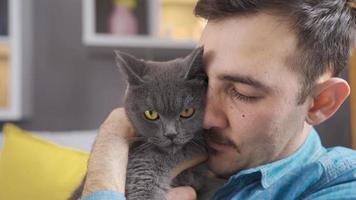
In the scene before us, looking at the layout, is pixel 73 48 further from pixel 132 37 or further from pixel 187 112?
pixel 187 112

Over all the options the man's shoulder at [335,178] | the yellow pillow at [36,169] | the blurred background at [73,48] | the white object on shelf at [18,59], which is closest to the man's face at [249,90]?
the man's shoulder at [335,178]

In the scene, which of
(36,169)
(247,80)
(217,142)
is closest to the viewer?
(247,80)

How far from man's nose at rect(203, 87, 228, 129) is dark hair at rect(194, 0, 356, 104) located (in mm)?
176

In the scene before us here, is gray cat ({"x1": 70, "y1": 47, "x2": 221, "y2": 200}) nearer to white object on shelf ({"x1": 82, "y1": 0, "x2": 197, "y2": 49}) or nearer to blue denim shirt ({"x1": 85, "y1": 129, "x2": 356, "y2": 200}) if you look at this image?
blue denim shirt ({"x1": 85, "y1": 129, "x2": 356, "y2": 200})

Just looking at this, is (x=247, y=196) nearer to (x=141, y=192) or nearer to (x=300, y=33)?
(x=141, y=192)

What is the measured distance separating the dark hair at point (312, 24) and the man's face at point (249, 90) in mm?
21

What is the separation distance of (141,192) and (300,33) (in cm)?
50

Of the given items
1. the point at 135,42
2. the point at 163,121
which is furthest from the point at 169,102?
the point at 135,42

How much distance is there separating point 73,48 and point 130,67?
1311 millimetres

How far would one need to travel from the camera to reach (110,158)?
1.01m

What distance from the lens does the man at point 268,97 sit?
3.20 ft

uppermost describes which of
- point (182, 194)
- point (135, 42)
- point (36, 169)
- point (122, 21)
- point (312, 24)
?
point (312, 24)

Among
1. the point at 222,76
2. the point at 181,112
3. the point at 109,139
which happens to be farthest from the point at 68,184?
the point at 222,76

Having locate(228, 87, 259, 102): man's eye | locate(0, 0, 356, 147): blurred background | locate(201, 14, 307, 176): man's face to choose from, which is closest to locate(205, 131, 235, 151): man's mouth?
locate(201, 14, 307, 176): man's face
